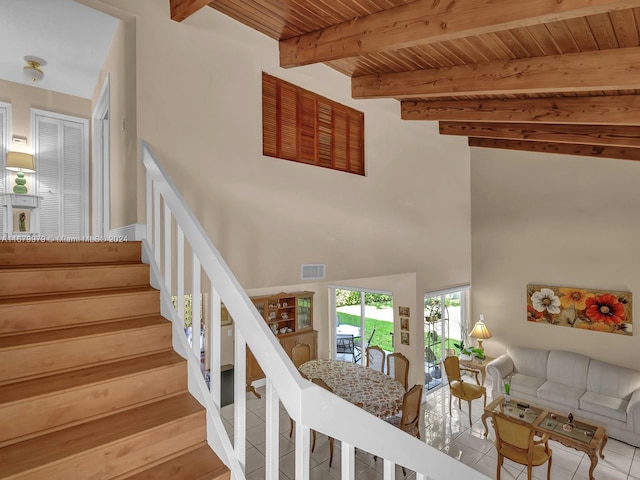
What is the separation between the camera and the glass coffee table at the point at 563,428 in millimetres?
4641

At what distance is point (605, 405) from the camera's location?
5.57 metres

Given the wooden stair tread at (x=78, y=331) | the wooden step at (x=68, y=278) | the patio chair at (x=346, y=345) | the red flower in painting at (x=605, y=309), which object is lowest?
the patio chair at (x=346, y=345)

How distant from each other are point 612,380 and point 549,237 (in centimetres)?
260

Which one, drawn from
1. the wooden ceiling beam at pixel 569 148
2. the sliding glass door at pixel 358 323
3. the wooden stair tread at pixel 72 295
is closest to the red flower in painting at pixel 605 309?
the wooden ceiling beam at pixel 569 148

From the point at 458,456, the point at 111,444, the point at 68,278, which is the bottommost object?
the point at 458,456

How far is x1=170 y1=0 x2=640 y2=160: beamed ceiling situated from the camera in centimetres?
210

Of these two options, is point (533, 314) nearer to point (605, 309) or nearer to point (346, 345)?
point (605, 309)

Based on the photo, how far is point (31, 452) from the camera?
4.31 ft

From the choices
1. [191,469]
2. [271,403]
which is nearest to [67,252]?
[191,469]

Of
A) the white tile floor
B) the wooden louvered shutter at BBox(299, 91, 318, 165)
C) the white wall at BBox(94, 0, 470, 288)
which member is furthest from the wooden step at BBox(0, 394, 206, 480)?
the white tile floor

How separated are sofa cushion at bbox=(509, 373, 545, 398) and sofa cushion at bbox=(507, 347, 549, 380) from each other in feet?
0.43

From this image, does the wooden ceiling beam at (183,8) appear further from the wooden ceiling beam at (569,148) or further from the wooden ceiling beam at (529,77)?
the wooden ceiling beam at (569,148)

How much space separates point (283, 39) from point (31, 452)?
3416 mm

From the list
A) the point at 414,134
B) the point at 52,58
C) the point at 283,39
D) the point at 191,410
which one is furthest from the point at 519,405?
the point at 52,58
